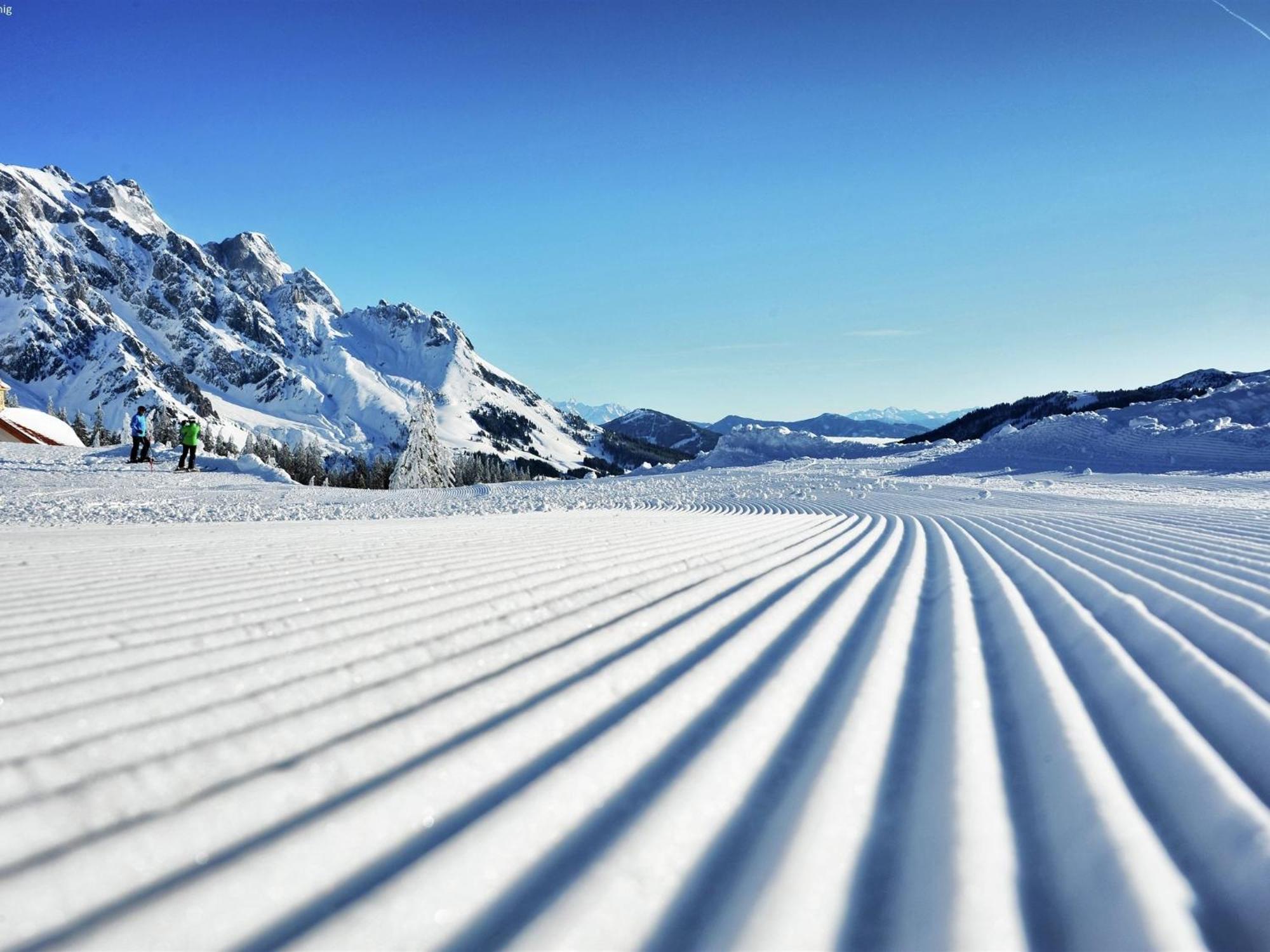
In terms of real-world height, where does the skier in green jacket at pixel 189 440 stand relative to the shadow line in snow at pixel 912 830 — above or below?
above

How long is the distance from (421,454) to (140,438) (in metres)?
18.8

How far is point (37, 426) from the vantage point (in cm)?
2959

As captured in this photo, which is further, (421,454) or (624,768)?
(421,454)

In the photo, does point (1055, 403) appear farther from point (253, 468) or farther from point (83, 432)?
point (83, 432)

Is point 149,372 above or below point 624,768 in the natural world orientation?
above

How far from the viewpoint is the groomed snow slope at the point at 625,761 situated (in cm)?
117

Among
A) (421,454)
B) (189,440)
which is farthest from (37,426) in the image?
(189,440)

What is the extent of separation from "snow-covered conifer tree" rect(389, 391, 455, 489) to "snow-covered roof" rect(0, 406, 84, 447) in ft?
44.7

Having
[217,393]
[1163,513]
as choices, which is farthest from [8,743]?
[217,393]

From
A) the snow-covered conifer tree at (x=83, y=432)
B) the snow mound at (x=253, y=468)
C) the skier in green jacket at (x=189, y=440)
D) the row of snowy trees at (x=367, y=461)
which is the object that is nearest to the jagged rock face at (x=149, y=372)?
the row of snowy trees at (x=367, y=461)

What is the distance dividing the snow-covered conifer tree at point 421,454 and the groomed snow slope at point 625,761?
33.3 meters

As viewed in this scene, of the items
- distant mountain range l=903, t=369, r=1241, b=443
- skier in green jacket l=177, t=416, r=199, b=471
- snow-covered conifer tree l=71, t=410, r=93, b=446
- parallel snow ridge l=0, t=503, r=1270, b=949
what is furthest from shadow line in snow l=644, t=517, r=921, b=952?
distant mountain range l=903, t=369, r=1241, b=443

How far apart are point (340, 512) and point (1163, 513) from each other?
12221mm

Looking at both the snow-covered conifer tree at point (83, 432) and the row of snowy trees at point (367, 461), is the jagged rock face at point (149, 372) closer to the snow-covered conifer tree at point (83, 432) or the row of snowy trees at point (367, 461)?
the row of snowy trees at point (367, 461)
